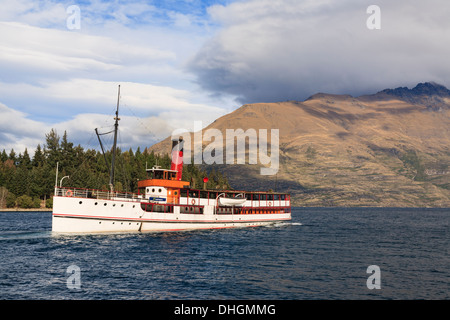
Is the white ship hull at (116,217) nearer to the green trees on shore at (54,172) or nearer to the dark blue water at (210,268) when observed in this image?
the dark blue water at (210,268)

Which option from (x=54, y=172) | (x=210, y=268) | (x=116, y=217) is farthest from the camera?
(x=54, y=172)

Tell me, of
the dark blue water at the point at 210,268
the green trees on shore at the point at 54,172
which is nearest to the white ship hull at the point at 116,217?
the dark blue water at the point at 210,268

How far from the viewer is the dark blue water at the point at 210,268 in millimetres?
25188

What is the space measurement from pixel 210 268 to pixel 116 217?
22.6 metres

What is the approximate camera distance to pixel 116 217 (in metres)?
51.0

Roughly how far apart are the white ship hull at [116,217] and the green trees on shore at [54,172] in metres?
60.4

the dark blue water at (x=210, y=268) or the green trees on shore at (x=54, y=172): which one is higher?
the green trees on shore at (x=54, y=172)

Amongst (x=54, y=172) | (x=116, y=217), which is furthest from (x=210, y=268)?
(x=54, y=172)

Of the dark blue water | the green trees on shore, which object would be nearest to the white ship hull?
the dark blue water

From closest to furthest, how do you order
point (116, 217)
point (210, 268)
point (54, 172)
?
point (210, 268) → point (116, 217) → point (54, 172)

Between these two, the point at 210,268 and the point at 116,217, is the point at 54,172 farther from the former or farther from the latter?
the point at 210,268

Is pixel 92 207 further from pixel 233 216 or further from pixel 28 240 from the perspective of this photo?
pixel 233 216
